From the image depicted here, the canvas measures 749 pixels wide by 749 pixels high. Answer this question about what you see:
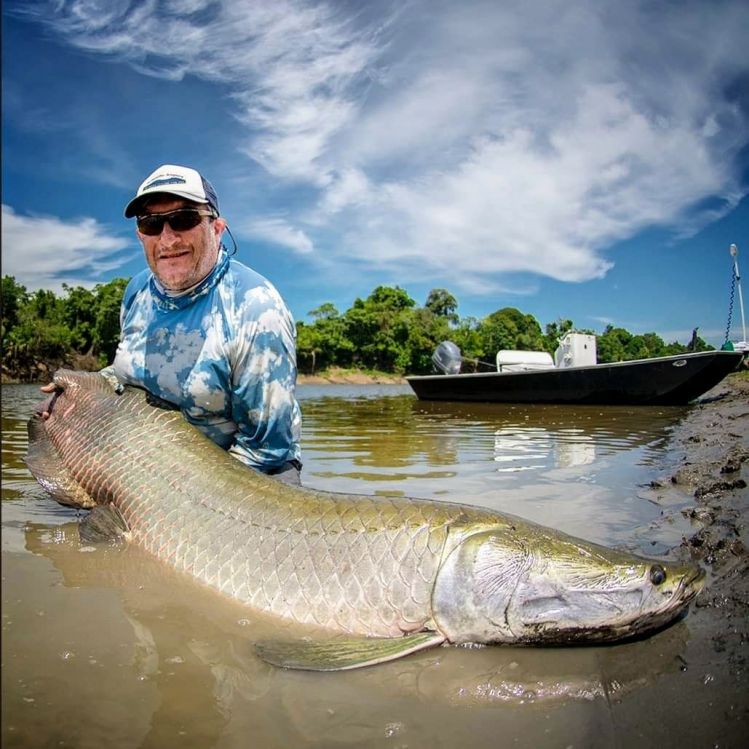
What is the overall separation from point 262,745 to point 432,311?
7745 cm

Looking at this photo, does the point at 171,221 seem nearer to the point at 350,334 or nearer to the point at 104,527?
the point at 104,527

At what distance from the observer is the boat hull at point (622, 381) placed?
574 inches

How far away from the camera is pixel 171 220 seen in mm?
3543

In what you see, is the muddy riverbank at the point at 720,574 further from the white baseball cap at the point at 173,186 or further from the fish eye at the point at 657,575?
the white baseball cap at the point at 173,186

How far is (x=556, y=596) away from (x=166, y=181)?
289 cm

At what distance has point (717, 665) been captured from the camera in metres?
2.10

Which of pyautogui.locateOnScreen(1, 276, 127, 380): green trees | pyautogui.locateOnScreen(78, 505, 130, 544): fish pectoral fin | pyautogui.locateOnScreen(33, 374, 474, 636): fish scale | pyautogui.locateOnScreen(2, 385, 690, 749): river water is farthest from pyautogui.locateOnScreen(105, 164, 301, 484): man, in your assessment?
pyautogui.locateOnScreen(1, 276, 127, 380): green trees

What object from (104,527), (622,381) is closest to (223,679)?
(104,527)

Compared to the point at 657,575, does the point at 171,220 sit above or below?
above

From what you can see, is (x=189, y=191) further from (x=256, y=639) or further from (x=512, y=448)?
(x=512, y=448)

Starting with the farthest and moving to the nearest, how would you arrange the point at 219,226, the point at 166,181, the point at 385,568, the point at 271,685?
the point at 219,226 < the point at 166,181 < the point at 385,568 < the point at 271,685

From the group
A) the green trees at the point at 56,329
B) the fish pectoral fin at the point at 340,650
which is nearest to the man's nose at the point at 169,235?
the fish pectoral fin at the point at 340,650

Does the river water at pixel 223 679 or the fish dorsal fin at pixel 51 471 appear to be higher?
the fish dorsal fin at pixel 51 471

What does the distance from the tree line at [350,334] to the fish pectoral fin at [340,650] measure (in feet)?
61.7
